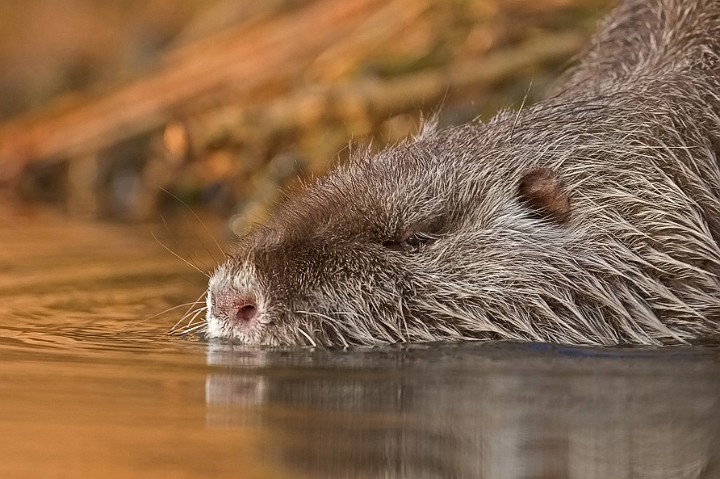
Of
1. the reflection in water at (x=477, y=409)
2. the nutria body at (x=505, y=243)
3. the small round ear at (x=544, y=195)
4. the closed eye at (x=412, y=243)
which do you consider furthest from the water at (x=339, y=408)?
the small round ear at (x=544, y=195)

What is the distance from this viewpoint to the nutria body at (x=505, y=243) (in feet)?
15.3

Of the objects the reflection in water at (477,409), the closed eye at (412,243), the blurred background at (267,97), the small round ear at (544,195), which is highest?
the blurred background at (267,97)

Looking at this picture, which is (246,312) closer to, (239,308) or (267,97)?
(239,308)

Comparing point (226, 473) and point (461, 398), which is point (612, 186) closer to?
point (461, 398)

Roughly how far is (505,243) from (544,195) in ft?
0.81

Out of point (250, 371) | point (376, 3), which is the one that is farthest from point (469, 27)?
point (250, 371)

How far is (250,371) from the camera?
423 centimetres

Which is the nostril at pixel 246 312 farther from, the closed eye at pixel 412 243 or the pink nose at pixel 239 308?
the closed eye at pixel 412 243

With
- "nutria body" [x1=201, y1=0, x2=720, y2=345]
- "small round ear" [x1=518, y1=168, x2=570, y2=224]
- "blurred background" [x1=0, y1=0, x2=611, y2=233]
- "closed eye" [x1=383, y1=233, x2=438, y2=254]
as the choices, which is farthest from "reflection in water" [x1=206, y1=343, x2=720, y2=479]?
"blurred background" [x1=0, y1=0, x2=611, y2=233]

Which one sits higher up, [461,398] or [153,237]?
[153,237]

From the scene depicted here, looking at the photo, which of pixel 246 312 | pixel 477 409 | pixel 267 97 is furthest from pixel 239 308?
pixel 267 97

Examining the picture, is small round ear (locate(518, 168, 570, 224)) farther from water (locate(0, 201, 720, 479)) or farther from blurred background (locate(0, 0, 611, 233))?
blurred background (locate(0, 0, 611, 233))

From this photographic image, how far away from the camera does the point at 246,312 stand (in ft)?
15.0

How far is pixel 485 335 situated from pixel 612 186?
0.74 m
